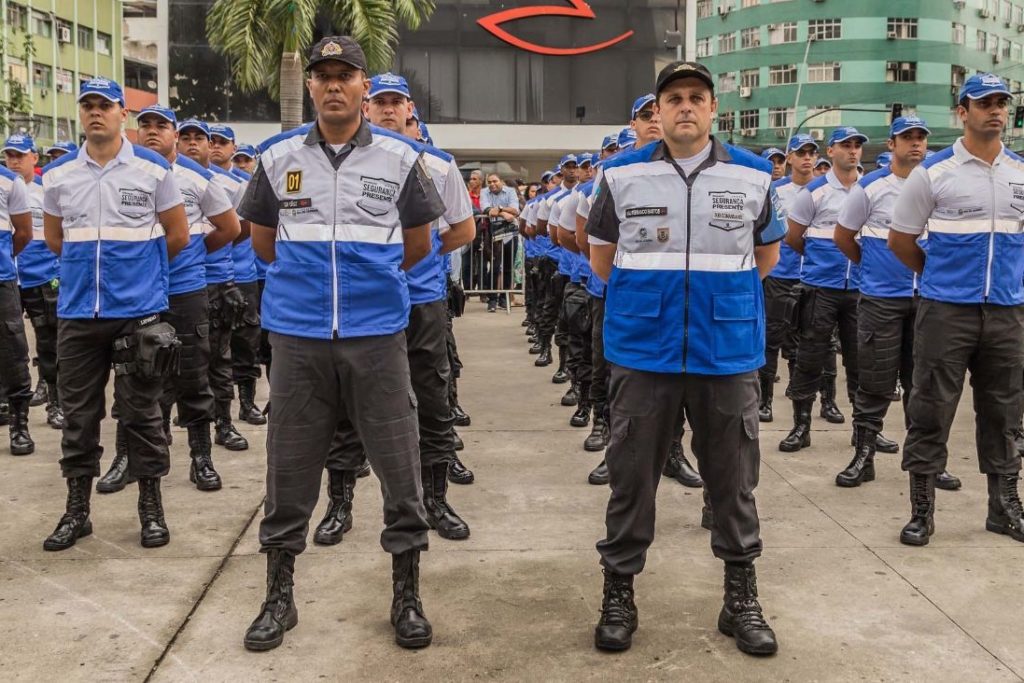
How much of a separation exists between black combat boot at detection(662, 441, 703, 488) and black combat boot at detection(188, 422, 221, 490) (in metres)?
2.79

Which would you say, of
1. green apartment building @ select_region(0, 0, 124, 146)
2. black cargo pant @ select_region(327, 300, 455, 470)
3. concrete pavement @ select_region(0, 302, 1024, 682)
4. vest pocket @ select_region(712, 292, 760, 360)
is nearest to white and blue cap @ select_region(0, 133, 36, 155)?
concrete pavement @ select_region(0, 302, 1024, 682)

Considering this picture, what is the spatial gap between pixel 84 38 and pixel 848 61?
4514cm

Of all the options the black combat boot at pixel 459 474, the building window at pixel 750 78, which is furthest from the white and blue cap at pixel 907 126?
the building window at pixel 750 78

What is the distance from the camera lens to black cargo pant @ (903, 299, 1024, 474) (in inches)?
207

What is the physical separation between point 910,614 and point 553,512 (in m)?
2.09

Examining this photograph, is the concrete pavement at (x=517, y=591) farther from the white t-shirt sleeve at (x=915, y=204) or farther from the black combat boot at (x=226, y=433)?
the white t-shirt sleeve at (x=915, y=204)

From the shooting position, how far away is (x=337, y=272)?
3.88 m

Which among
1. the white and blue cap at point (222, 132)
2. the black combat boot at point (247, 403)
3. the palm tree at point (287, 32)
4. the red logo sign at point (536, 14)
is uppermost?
the red logo sign at point (536, 14)

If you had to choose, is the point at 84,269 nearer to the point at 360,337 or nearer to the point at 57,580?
the point at 57,580

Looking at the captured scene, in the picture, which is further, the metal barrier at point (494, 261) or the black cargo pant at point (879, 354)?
the metal barrier at point (494, 261)

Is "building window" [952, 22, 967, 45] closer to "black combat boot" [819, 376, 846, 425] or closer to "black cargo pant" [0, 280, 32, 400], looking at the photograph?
"black combat boot" [819, 376, 846, 425]

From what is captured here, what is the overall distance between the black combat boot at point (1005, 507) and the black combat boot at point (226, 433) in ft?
15.8

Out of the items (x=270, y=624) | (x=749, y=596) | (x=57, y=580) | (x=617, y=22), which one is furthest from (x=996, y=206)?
(x=617, y=22)

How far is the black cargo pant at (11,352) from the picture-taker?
748 centimetres
